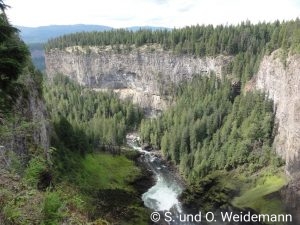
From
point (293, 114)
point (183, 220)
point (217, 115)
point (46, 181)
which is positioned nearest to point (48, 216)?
point (46, 181)

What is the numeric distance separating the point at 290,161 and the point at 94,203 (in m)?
55.1

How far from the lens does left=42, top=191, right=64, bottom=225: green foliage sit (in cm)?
1545

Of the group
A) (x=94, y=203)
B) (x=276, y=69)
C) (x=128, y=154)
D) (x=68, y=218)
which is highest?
(x=68, y=218)

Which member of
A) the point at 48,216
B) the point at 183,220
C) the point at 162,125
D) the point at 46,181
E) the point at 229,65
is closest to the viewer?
the point at 48,216

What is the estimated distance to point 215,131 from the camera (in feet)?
491

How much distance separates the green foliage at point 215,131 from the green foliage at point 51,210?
10693 centimetres

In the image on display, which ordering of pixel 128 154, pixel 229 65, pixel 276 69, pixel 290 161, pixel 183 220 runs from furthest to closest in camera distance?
1. pixel 229 65
2. pixel 128 154
3. pixel 276 69
4. pixel 290 161
5. pixel 183 220

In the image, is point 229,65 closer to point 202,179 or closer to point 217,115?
point 217,115

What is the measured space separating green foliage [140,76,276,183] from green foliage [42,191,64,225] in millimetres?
106927

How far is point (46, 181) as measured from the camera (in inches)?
1339

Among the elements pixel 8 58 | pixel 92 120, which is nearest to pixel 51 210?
pixel 8 58

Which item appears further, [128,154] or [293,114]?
[128,154]

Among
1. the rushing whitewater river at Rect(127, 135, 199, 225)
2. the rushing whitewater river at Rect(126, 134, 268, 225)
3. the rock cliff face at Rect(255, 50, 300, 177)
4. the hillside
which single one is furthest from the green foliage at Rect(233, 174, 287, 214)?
the rushing whitewater river at Rect(127, 135, 199, 225)

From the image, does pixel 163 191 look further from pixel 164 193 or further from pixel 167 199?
pixel 167 199
